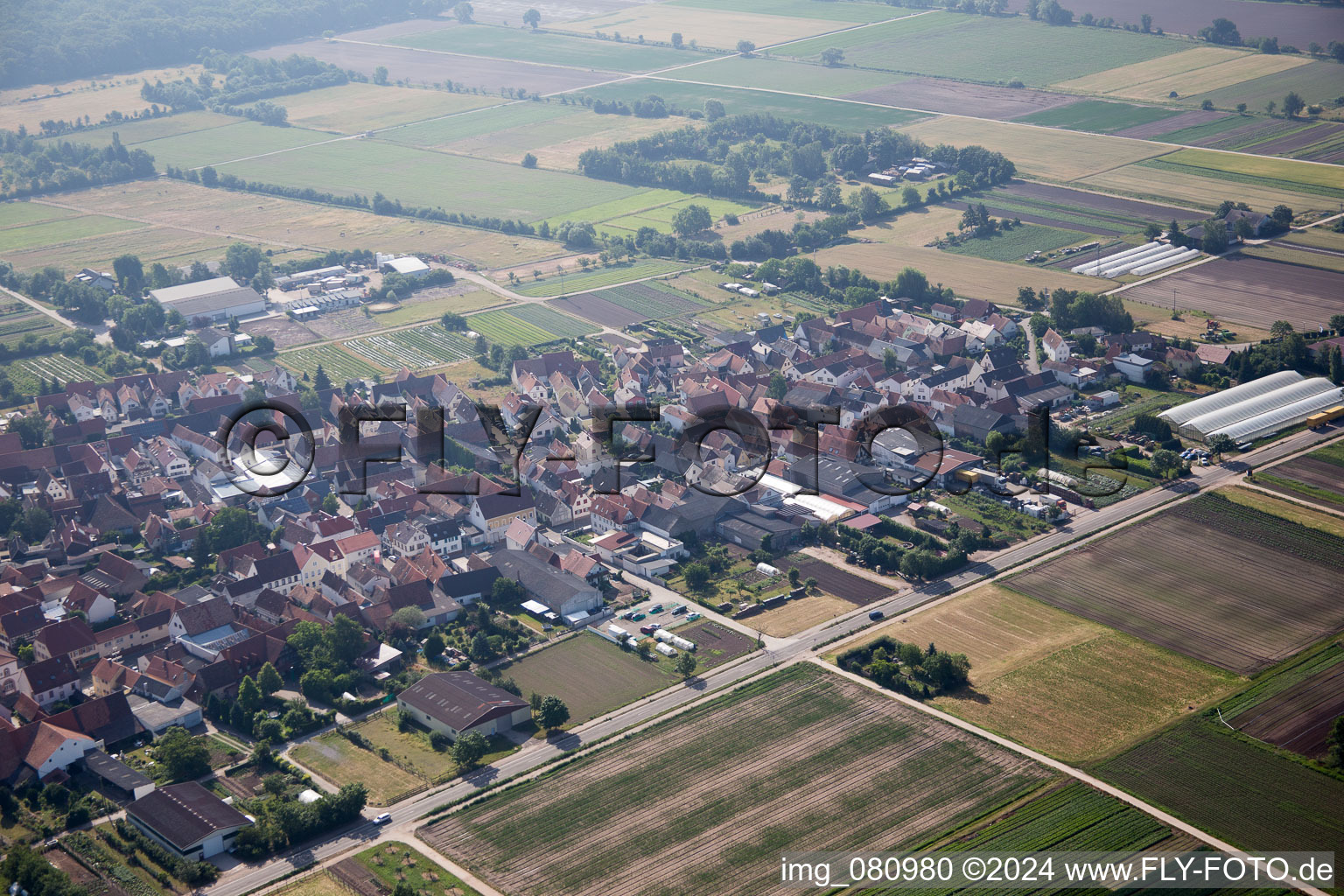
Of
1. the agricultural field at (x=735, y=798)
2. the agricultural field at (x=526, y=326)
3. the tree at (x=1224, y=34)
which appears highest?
the tree at (x=1224, y=34)

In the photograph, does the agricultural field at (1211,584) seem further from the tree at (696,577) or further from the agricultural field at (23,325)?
the agricultural field at (23,325)

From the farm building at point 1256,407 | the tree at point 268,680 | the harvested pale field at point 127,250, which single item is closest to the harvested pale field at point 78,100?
the harvested pale field at point 127,250

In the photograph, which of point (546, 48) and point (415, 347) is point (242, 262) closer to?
point (415, 347)

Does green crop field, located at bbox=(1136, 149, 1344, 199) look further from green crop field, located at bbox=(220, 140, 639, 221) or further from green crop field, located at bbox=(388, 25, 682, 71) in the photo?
green crop field, located at bbox=(388, 25, 682, 71)

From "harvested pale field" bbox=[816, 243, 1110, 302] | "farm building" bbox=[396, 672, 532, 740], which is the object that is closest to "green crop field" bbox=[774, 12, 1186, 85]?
"harvested pale field" bbox=[816, 243, 1110, 302]

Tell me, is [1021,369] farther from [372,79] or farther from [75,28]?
[75,28]

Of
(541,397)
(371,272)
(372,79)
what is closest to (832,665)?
(541,397)
